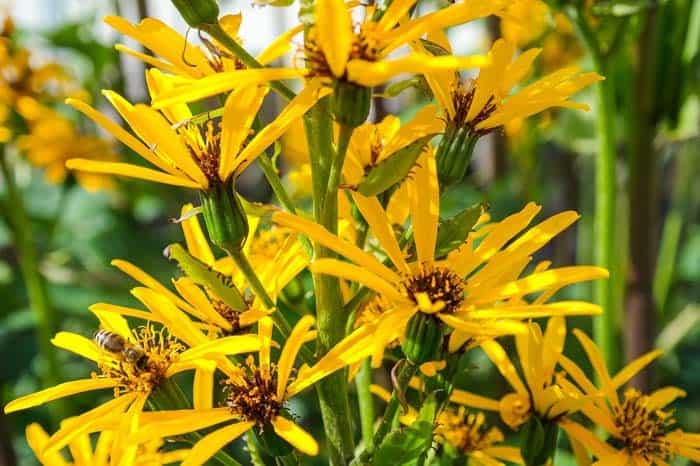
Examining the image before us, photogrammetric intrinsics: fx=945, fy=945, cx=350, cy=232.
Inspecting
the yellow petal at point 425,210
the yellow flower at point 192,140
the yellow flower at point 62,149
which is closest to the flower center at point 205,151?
the yellow flower at point 192,140

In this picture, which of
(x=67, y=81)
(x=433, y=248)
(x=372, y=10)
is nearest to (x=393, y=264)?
(x=433, y=248)

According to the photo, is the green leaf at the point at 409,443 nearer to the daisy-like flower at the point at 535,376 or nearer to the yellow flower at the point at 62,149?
the daisy-like flower at the point at 535,376

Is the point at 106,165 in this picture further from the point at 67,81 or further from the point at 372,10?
the point at 67,81

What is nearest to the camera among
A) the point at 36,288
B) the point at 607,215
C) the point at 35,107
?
the point at 607,215

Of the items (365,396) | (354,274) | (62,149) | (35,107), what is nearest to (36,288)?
(35,107)

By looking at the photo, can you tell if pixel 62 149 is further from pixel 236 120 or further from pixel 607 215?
pixel 236 120

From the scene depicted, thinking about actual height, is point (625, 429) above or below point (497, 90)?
below

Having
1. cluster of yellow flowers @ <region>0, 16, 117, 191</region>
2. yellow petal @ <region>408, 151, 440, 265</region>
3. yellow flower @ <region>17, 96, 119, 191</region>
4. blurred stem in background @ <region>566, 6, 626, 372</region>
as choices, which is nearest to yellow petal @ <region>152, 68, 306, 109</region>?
yellow petal @ <region>408, 151, 440, 265</region>
